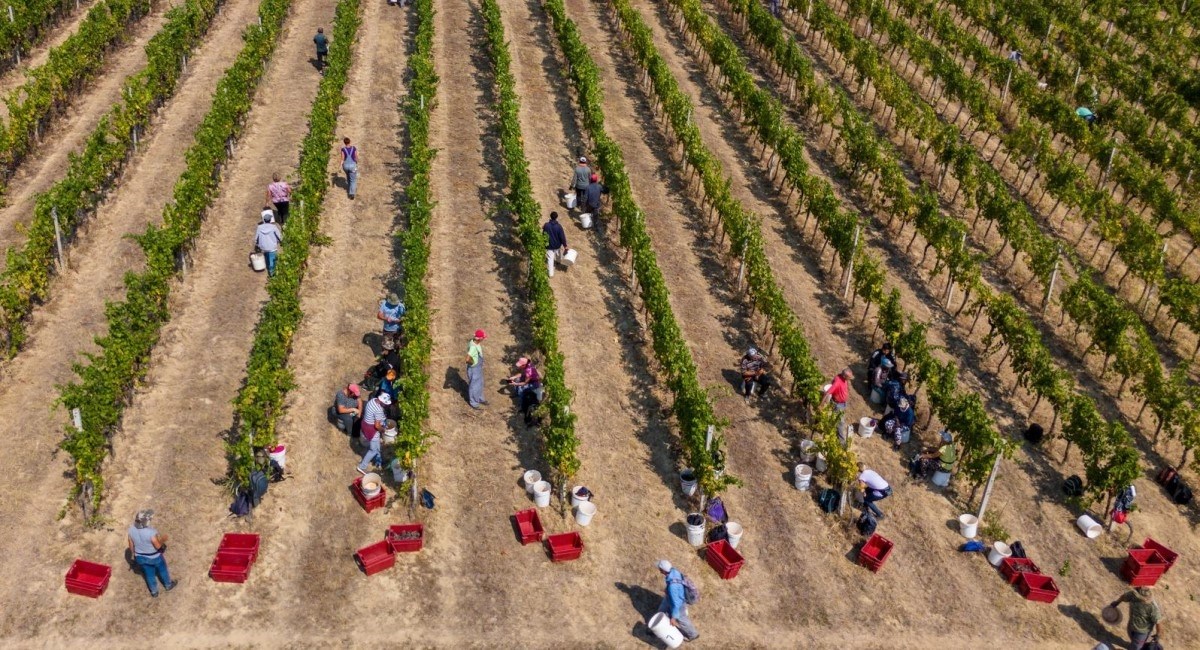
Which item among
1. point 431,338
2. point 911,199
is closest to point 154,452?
point 431,338

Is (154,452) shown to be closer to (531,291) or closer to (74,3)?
(531,291)

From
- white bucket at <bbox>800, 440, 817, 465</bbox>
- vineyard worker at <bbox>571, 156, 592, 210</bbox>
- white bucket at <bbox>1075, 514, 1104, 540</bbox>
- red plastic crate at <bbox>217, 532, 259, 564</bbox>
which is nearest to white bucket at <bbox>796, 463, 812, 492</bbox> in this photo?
white bucket at <bbox>800, 440, 817, 465</bbox>

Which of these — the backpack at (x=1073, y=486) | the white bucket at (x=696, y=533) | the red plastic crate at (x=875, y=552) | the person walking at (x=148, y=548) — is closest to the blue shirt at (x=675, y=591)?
the white bucket at (x=696, y=533)

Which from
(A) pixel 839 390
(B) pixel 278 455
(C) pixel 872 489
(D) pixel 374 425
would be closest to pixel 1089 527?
(C) pixel 872 489

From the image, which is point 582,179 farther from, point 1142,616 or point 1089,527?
point 1142,616

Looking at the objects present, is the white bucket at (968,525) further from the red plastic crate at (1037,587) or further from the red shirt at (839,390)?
the red shirt at (839,390)

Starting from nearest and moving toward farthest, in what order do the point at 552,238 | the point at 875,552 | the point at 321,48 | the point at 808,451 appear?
the point at 875,552 → the point at 808,451 → the point at 552,238 → the point at 321,48
